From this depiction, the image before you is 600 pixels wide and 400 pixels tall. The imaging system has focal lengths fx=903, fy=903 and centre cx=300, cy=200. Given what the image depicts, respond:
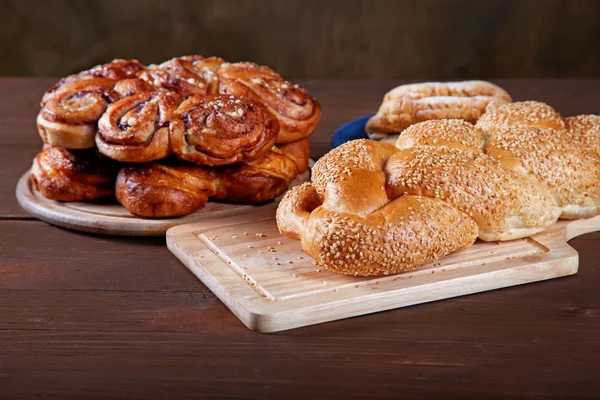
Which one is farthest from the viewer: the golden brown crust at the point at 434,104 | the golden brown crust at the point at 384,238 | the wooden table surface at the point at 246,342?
the golden brown crust at the point at 434,104

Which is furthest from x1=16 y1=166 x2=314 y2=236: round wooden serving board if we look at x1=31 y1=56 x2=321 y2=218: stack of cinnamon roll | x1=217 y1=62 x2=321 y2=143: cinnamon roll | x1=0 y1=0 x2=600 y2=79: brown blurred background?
x1=0 y1=0 x2=600 y2=79: brown blurred background

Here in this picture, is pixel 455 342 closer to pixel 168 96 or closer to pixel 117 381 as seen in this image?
pixel 117 381

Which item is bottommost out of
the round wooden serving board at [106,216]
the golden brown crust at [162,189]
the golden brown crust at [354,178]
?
the round wooden serving board at [106,216]

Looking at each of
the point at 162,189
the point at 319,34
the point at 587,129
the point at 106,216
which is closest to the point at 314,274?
the point at 162,189

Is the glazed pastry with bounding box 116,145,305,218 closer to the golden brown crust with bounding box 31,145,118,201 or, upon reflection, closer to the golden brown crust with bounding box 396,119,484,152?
the golden brown crust with bounding box 31,145,118,201

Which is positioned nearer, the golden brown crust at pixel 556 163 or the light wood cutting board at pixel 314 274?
the light wood cutting board at pixel 314 274

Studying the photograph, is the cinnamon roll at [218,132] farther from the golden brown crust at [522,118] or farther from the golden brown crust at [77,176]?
the golden brown crust at [522,118]

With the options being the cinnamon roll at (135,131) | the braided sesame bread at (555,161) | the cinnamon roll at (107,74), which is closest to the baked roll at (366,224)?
the braided sesame bread at (555,161)
